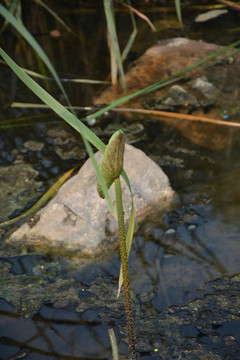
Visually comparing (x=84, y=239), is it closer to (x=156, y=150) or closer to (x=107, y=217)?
(x=107, y=217)

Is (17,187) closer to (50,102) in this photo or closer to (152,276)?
(152,276)

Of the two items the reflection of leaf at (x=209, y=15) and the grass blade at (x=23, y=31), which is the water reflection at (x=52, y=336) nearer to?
the grass blade at (x=23, y=31)

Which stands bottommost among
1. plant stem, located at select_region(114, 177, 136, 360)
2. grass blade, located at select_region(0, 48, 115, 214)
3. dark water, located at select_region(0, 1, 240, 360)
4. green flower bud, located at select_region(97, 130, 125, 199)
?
dark water, located at select_region(0, 1, 240, 360)

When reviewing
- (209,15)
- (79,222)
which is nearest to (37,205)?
(79,222)

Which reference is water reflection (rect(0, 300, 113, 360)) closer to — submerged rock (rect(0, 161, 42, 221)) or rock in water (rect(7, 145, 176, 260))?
rock in water (rect(7, 145, 176, 260))

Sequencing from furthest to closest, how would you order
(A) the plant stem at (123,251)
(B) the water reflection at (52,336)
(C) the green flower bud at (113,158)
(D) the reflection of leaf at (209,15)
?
(D) the reflection of leaf at (209,15)
(B) the water reflection at (52,336)
(A) the plant stem at (123,251)
(C) the green flower bud at (113,158)

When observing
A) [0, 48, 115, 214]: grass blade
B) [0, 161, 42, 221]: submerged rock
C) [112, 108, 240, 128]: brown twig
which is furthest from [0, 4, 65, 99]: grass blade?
[112, 108, 240, 128]: brown twig

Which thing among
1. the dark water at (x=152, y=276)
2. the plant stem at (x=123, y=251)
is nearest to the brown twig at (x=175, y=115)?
the dark water at (x=152, y=276)
